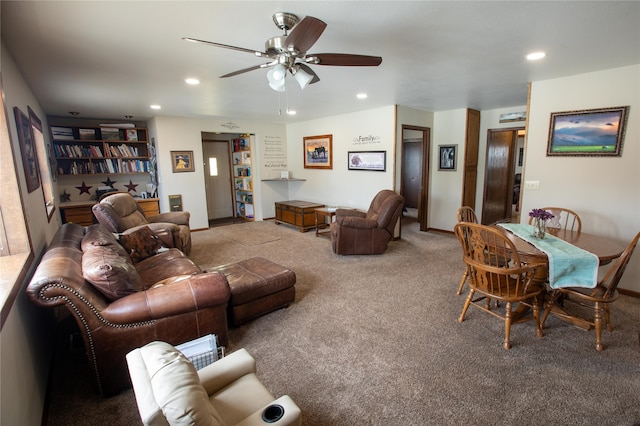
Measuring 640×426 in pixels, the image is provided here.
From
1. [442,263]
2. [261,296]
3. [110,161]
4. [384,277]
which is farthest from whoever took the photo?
[110,161]

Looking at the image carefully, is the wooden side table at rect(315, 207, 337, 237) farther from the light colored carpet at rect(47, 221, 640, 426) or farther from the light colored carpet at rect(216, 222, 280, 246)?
the light colored carpet at rect(47, 221, 640, 426)

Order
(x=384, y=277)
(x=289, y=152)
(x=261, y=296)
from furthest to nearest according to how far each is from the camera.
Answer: (x=289, y=152)
(x=384, y=277)
(x=261, y=296)

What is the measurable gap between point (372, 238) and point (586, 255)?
8.48ft

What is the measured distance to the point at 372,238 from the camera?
454cm

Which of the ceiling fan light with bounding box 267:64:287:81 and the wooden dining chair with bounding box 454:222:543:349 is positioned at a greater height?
the ceiling fan light with bounding box 267:64:287:81

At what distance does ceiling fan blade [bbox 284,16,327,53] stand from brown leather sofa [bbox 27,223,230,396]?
165cm

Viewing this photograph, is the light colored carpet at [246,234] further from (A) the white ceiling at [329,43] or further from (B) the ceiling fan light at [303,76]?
(B) the ceiling fan light at [303,76]

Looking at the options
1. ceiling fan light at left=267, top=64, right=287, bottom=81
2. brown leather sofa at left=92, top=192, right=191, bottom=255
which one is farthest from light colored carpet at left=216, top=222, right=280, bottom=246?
ceiling fan light at left=267, top=64, right=287, bottom=81

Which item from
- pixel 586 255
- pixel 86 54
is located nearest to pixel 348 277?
pixel 586 255

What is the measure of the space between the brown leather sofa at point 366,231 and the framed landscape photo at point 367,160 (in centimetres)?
90

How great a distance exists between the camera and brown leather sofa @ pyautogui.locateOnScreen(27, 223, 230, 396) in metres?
1.76

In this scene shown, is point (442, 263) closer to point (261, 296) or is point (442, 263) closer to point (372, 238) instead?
point (372, 238)

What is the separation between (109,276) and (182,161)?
15.4ft

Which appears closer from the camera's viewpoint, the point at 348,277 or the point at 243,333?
the point at 243,333
